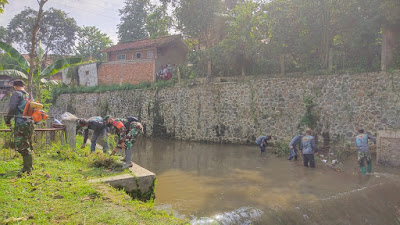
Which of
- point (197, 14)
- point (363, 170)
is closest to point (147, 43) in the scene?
point (197, 14)

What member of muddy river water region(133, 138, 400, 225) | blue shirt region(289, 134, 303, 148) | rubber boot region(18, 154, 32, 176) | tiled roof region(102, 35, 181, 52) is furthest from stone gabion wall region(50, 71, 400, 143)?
rubber boot region(18, 154, 32, 176)

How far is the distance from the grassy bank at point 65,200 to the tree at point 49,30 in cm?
3808

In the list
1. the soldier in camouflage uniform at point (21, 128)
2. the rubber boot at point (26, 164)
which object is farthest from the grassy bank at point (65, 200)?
the soldier in camouflage uniform at point (21, 128)

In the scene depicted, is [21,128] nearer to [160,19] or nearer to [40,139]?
[40,139]

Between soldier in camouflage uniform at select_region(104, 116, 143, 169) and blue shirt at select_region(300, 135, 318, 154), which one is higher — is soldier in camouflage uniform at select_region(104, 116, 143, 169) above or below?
above

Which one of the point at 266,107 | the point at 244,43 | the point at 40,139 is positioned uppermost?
the point at 244,43

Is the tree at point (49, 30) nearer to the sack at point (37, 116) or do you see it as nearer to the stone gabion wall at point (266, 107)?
the stone gabion wall at point (266, 107)

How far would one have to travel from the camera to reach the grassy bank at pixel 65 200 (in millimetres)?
3988

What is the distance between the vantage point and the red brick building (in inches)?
888

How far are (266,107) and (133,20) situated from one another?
100 ft

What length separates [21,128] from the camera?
18.8 feet

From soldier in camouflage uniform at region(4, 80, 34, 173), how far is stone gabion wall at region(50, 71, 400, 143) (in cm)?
1088

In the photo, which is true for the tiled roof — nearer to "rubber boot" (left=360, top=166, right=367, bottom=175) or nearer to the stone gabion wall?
the stone gabion wall

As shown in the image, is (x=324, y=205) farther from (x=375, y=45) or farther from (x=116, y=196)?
(x=375, y=45)
